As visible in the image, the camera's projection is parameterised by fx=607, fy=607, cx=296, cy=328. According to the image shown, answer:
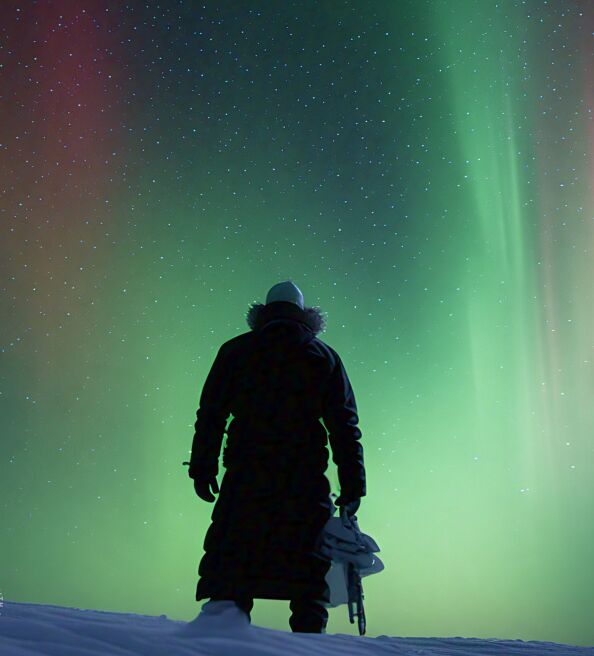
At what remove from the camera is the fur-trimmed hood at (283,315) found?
11.5ft

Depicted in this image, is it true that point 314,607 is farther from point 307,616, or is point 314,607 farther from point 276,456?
point 276,456

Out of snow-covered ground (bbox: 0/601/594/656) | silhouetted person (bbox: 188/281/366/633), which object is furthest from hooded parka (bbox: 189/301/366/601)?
snow-covered ground (bbox: 0/601/594/656)

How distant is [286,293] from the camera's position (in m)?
3.62

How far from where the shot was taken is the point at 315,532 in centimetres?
303

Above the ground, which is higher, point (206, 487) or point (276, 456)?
point (276, 456)

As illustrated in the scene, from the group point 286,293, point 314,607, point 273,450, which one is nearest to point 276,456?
point 273,450

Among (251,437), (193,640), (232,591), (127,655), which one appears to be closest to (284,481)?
(251,437)

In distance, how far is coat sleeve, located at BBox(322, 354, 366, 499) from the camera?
10.6 feet

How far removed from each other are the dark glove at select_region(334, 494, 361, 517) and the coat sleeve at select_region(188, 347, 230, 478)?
69 centimetres

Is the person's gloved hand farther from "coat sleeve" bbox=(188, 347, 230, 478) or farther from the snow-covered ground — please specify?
the snow-covered ground

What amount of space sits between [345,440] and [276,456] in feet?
1.26

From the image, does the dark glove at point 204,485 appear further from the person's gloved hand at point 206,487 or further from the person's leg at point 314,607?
the person's leg at point 314,607

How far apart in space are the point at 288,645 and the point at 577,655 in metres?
1.69

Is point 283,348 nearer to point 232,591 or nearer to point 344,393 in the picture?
point 344,393
